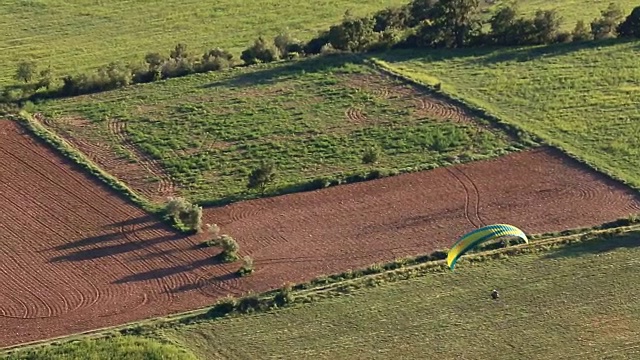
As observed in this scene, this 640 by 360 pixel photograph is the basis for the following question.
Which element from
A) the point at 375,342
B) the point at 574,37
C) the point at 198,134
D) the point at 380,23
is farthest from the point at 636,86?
the point at 375,342

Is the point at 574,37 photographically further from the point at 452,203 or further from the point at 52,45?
the point at 52,45

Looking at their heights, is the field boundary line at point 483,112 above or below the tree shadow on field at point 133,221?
above

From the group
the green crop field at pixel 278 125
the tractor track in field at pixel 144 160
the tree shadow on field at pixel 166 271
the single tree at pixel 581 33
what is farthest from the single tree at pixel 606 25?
the tree shadow on field at pixel 166 271

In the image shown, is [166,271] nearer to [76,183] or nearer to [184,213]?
[184,213]

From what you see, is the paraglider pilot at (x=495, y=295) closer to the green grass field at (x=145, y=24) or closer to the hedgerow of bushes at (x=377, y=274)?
the hedgerow of bushes at (x=377, y=274)

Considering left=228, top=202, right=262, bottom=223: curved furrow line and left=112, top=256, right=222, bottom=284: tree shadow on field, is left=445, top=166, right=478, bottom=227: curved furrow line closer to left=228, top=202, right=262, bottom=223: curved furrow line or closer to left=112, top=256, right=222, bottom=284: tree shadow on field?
left=228, top=202, right=262, bottom=223: curved furrow line
